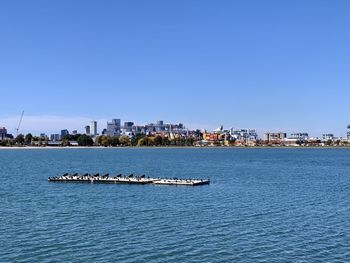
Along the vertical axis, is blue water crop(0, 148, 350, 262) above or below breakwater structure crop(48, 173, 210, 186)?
below

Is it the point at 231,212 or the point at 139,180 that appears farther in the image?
the point at 139,180

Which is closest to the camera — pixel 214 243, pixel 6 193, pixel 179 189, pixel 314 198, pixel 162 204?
pixel 214 243

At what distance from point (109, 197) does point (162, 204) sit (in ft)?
30.3

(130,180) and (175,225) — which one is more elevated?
(130,180)

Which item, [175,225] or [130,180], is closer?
[175,225]

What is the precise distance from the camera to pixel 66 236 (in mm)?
35594

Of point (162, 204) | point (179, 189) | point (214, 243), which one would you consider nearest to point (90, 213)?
point (162, 204)

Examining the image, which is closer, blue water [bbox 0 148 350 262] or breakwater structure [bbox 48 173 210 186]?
blue water [bbox 0 148 350 262]

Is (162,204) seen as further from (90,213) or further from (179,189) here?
(179,189)

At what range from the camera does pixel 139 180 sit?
7881 centimetres

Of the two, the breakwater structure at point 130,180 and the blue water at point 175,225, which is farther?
the breakwater structure at point 130,180

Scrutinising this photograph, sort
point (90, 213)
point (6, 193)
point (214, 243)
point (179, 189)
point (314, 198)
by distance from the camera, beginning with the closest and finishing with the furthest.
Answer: point (214, 243), point (90, 213), point (314, 198), point (6, 193), point (179, 189)

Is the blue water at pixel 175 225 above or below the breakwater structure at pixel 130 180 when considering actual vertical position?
below

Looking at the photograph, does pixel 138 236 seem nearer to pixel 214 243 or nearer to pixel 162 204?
pixel 214 243
